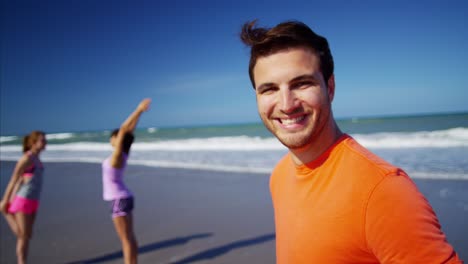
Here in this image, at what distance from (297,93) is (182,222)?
18.0 feet

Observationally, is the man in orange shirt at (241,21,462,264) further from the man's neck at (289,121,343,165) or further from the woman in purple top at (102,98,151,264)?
the woman in purple top at (102,98,151,264)

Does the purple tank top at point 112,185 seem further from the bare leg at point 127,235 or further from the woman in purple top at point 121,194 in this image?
the bare leg at point 127,235

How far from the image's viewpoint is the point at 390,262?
1051mm

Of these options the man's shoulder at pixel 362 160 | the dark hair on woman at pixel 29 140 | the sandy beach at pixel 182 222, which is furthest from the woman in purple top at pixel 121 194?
the man's shoulder at pixel 362 160

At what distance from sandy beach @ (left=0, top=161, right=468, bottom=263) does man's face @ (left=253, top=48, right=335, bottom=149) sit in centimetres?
366

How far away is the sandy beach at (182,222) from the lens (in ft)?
16.0

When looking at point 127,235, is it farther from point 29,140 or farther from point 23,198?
point 29,140

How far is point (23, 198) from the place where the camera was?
4.54 m

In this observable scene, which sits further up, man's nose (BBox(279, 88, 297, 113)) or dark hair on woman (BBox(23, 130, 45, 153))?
man's nose (BBox(279, 88, 297, 113))

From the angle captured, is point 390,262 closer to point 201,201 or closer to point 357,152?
point 357,152

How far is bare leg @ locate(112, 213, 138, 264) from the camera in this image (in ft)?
13.1

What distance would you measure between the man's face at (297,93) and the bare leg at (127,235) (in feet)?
11.0

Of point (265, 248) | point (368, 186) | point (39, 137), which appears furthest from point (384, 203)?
point (39, 137)

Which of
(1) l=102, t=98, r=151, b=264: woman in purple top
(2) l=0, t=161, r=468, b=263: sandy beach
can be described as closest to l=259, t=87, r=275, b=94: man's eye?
(1) l=102, t=98, r=151, b=264: woman in purple top
